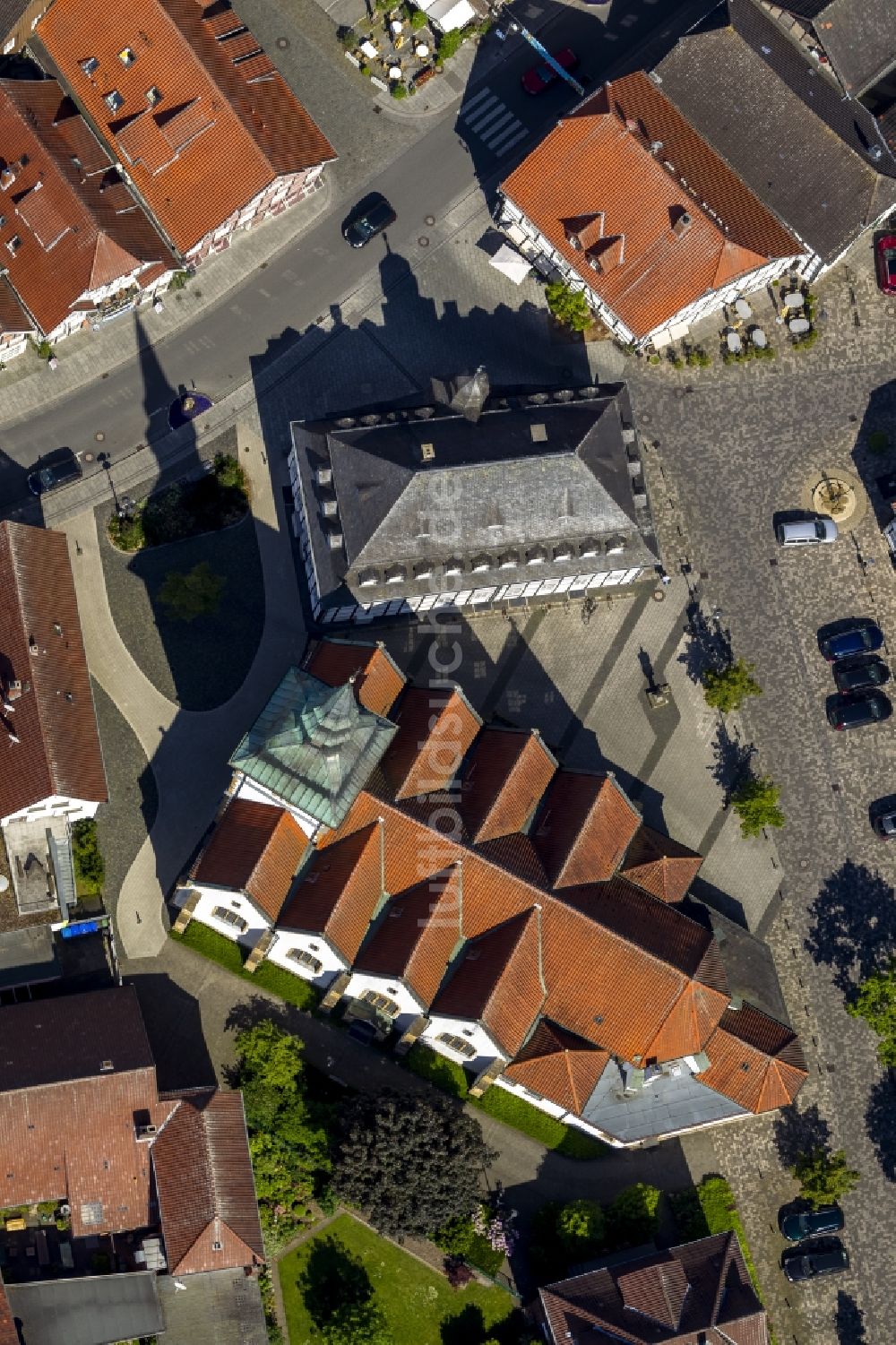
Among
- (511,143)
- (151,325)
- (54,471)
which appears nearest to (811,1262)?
(54,471)

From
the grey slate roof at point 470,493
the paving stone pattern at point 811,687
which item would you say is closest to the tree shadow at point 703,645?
the paving stone pattern at point 811,687

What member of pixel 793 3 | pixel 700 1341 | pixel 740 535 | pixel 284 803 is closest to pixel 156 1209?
pixel 284 803

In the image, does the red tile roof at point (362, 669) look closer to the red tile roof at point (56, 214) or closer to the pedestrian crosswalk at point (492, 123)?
the red tile roof at point (56, 214)

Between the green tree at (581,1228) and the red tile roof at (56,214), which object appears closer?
the green tree at (581,1228)

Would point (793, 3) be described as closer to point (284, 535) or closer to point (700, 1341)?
point (284, 535)

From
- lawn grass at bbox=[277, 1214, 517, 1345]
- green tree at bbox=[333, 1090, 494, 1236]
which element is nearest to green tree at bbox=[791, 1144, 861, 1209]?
lawn grass at bbox=[277, 1214, 517, 1345]

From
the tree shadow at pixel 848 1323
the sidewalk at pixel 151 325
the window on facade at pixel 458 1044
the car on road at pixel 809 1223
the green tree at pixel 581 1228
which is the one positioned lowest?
the tree shadow at pixel 848 1323
